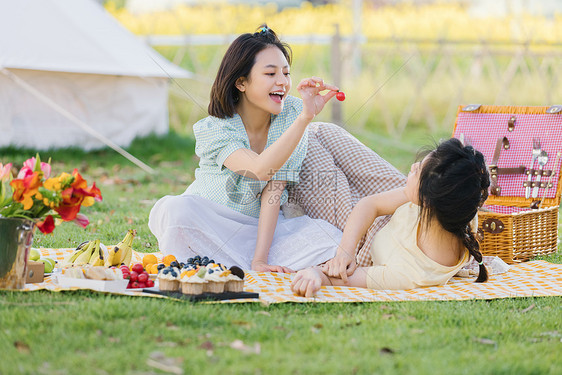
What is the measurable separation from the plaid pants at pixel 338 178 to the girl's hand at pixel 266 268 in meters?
0.41

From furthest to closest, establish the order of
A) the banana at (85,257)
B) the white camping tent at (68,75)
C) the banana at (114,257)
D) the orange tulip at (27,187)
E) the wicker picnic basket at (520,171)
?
the white camping tent at (68,75)
the wicker picnic basket at (520,171)
the banana at (114,257)
the banana at (85,257)
the orange tulip at (27,187)

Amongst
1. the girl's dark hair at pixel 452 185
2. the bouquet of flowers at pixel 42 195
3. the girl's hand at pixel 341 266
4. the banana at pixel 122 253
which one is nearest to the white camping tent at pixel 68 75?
the banana at pixel 122 253

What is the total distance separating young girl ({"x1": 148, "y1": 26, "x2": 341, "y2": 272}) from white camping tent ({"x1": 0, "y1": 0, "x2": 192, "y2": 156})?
3687 millimetres

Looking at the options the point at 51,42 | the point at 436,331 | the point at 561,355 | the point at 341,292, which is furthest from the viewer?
the point at 51,42

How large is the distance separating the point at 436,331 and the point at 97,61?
584cm

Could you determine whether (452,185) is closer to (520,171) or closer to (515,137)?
(520,171)

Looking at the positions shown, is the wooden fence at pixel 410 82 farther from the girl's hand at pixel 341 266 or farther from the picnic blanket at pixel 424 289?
the girl's hand at pixel 341 266

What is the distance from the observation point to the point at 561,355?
214 cm

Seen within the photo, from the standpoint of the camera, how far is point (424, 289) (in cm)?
302

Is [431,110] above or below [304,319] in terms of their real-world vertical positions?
above

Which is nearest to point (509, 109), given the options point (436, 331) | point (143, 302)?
point (436, 331)

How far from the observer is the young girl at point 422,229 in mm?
2912

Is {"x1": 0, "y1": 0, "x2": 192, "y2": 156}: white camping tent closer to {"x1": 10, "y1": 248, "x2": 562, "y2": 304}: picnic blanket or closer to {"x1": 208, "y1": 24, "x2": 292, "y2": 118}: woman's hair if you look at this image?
{"x1": 208, "y1": 24, "x2": 292, "y2": 118}: woman's hair

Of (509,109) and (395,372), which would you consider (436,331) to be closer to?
(395,372)
